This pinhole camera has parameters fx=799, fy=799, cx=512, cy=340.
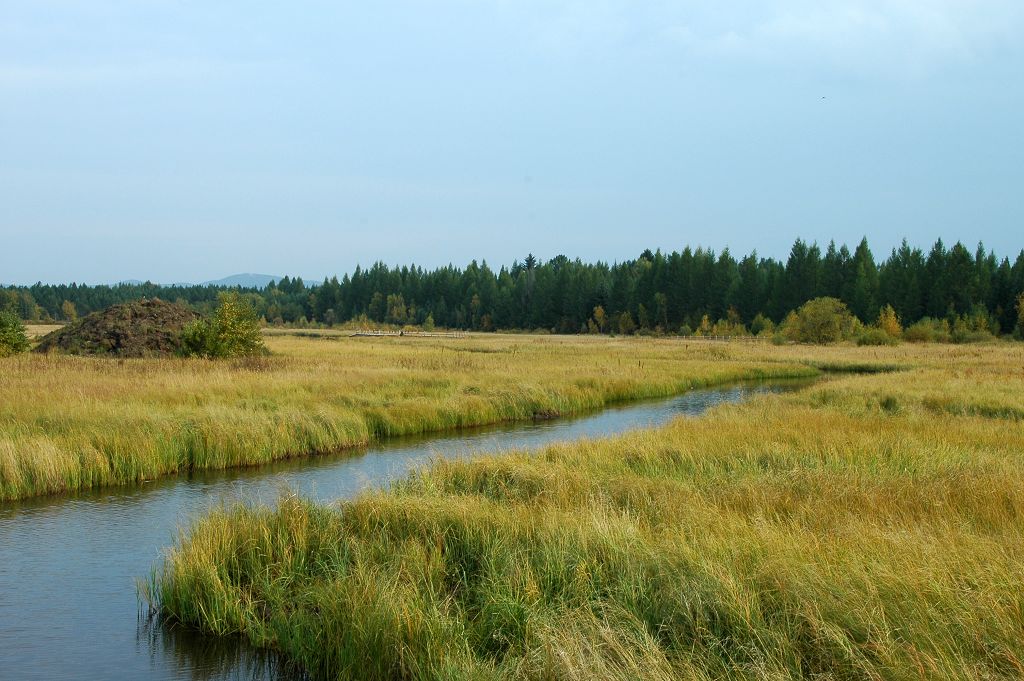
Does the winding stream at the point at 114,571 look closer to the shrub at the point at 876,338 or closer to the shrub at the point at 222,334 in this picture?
the shrub at the point at 222,334

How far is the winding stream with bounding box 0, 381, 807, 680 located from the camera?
26.1 ft

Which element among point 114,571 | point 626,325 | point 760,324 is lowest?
point 114,571

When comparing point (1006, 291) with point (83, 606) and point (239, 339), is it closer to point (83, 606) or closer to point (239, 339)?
point (239, 339)

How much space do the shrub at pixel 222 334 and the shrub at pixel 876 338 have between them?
2071 inches

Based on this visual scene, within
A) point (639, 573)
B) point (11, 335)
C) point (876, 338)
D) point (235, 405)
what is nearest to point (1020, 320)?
point (876, 338)

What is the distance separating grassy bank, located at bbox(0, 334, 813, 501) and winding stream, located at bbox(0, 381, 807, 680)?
737mm

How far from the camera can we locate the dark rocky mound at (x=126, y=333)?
108ft

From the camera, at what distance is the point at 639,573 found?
25.3ft

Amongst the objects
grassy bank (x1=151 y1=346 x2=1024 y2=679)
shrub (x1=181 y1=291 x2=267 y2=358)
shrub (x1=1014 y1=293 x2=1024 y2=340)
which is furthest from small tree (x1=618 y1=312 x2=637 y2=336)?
grassy bank (x1=151 y1=346 x2=1024 y2=679)

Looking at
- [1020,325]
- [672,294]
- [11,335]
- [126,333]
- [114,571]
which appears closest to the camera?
[114,571]

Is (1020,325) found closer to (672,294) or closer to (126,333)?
(672,294)

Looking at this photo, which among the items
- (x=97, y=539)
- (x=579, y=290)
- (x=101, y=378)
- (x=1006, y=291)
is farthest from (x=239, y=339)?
(x=579, y=290)

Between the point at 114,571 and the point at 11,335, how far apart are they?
89.1 ft

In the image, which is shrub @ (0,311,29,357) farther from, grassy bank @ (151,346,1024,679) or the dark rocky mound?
grassy bank @ (151,346,1024,679)
